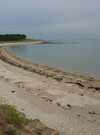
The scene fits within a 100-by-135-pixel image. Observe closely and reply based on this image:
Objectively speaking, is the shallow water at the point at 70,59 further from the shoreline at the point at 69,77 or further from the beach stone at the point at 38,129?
the beach stone at the point at 38,129

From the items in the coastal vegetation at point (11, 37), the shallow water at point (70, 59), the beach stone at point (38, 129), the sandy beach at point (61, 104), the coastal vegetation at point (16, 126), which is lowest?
the coastal vegetation at point (11, 37)

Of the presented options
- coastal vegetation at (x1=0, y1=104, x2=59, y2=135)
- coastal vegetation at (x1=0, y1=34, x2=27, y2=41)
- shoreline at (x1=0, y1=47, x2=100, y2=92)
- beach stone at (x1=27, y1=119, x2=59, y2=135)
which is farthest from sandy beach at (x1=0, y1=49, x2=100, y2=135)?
coastal vegetation at (x1=0, y1=34, x2=27, y2=41)

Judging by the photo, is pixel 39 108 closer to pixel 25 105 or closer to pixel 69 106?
pixel 25 105

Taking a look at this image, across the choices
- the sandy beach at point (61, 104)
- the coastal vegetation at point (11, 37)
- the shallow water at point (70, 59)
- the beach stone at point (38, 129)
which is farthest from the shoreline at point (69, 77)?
the coastal vegetation at point (11, 37)

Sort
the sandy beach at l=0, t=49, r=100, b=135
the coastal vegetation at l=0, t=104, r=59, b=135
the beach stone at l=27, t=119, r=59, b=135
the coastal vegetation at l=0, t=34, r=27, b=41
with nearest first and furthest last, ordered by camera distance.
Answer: the coastal vegetation at l=0, t=104, r=59, b=135, the beach stone at l=27, t=119, r=59, b=135, the sandy beach at l=0, t=49, r=100, b=135, the coastal vegetation at l=0, t=34, r=27, b=41

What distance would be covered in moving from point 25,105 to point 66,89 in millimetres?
4543

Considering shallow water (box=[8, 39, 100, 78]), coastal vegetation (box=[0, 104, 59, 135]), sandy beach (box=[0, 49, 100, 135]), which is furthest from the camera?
shallow water (box=[8, 39, 100, 78])

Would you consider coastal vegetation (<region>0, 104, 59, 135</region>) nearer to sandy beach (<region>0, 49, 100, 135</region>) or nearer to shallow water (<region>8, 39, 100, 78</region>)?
sandy beach (<region>0, 49, 100, 135</region>)

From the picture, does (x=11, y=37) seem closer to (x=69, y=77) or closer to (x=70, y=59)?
(x=70, y=59)

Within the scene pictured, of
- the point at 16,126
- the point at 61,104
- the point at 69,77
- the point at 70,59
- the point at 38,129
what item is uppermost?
the point at 16,126

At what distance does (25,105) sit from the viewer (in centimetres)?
1055

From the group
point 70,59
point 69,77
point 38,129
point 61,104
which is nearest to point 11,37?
point 70,59

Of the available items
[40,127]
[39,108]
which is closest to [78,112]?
[39,108]

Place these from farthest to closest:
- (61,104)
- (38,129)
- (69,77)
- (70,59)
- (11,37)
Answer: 1. (11,37)
2. (70,59)
3. (69,77)
4. (61,104)
5. (38,129)
